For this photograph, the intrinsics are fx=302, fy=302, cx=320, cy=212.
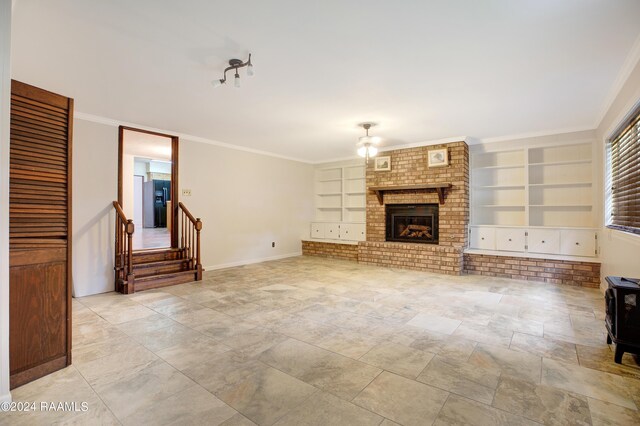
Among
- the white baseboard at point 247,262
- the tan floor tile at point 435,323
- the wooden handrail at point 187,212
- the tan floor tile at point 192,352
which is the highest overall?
the wooden handrail at point 187,212

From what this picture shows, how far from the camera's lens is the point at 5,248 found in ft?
5.78

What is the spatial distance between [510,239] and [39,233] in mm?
6505

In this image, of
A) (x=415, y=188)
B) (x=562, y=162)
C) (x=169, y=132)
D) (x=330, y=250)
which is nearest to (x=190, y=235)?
(x=169, y=132)

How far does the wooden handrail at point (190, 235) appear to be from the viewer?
208 inches

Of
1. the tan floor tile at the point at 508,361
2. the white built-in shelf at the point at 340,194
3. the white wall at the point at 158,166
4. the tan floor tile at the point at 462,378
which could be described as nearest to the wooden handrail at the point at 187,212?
the white built-in shelf at the point at 340,194

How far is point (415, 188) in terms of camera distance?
6293mm

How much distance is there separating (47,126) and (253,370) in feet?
7.77

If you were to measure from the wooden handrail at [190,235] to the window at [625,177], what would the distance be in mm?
5814

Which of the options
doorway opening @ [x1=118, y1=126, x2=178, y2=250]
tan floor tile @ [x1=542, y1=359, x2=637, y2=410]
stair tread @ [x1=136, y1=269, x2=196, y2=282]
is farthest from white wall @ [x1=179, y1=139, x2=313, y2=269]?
tan floor tile @ [x1=542, y1=359, x2=637, y2=410]

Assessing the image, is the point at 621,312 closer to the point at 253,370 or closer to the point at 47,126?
the point at 253,370

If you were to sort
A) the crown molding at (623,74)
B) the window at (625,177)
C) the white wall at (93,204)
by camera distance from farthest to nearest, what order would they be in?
the white wall at (93,204) < the window at (625,177) < the crown molding at (623,74)

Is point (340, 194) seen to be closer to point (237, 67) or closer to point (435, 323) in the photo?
point (435, 323)

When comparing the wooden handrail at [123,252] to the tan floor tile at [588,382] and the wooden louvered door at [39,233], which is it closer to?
the wooden louvered door at [39,233]

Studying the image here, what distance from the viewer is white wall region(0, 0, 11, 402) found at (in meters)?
1.72
